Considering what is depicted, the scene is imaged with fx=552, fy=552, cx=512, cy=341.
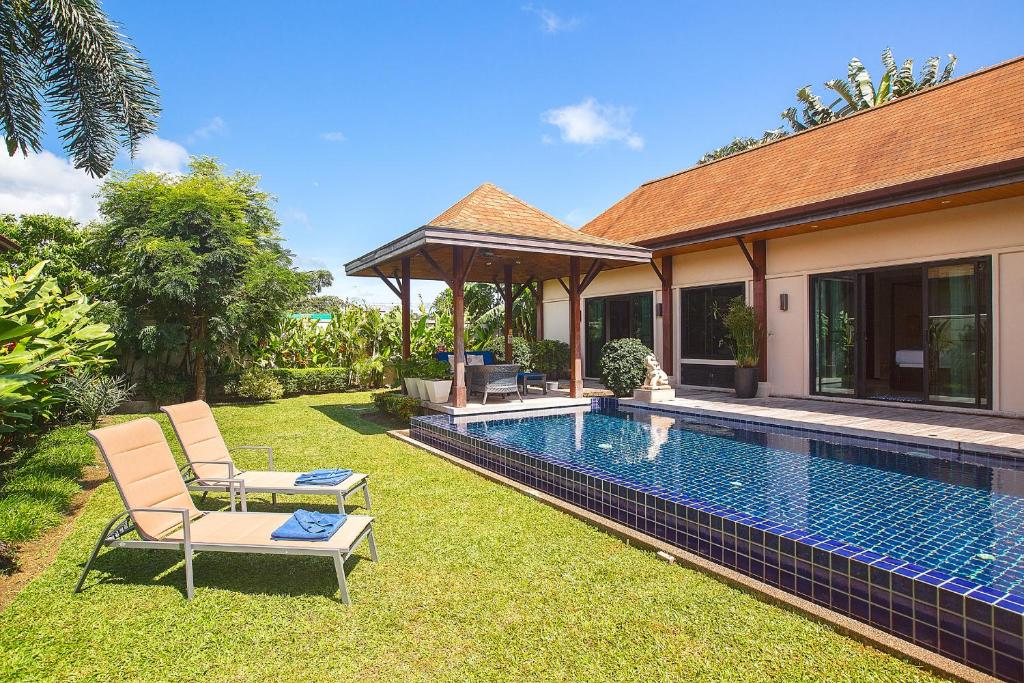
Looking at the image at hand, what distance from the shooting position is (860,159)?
38.7 feet

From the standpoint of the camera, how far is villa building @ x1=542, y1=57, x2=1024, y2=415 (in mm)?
9023

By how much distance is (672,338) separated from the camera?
578 inches

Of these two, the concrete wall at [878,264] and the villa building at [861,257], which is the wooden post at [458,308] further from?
the concrete wall at [878,264]

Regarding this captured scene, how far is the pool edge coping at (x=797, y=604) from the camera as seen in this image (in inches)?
115

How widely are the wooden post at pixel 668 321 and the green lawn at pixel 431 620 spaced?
33.1 ft

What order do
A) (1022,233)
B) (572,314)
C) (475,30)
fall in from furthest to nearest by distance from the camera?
(475,30) < (572,314) < (1022,233)

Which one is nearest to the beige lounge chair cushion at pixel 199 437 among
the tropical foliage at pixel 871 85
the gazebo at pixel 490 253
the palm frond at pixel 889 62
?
the gazebo at pixel 490 253

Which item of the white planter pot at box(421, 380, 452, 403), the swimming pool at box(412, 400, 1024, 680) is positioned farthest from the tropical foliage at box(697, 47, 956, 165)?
the swimming pool at box(412, 400, 1024, 680)

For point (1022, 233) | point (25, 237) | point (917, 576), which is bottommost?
point (917, 576)

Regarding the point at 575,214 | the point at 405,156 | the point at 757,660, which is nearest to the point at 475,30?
the point at 405,156

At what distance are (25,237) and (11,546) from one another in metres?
19.8

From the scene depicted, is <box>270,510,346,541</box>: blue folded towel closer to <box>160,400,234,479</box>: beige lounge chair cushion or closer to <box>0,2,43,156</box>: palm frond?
<box>160,400,234,479</box>: beige lounge chair cushion

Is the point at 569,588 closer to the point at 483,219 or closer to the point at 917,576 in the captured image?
the point at 917,576

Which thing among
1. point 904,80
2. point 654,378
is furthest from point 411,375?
point 904,80
